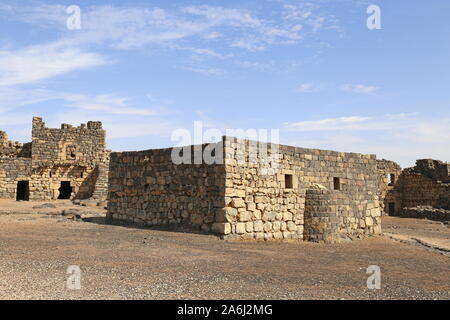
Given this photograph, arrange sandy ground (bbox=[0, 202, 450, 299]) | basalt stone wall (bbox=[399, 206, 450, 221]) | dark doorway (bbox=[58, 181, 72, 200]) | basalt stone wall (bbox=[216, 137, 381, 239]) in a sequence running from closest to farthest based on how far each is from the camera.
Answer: sandy ground (bbox=[0, 202, 450, 299]) < basalt stone wall (bbox=[216, 137, 381, 239]) < basalt stone wall (bbox=[399, 206, 450, 221]) < dark doorway (bbox=[58, 181, 72, 200])

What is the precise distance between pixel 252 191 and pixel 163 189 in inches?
122

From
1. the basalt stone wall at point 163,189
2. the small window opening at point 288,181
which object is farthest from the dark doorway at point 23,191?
the small window opening at point 288,181

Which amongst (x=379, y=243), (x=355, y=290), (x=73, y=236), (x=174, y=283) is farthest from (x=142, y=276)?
(x=379, y=243)

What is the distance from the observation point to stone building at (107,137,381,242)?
1191 cm

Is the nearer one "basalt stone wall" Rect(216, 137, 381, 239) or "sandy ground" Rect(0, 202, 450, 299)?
"sandy ground" Rect(0, 202, 450, 299)

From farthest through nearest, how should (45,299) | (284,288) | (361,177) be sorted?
(361,177) < (284,288) < (45,299)

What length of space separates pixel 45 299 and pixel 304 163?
1046cm

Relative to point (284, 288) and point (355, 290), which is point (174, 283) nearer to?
point (284, 288)

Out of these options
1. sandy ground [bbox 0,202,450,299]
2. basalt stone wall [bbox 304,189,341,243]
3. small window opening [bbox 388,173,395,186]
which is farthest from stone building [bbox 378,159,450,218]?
sandy ground [bbox 0,202,450,299]

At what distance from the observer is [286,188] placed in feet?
43.9

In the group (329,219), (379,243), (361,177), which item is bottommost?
(379,243)

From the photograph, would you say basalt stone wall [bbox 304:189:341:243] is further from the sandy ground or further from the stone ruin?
the sandy ground

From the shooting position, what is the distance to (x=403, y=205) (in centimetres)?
3353

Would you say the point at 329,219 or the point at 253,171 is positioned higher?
the point at 253,171
